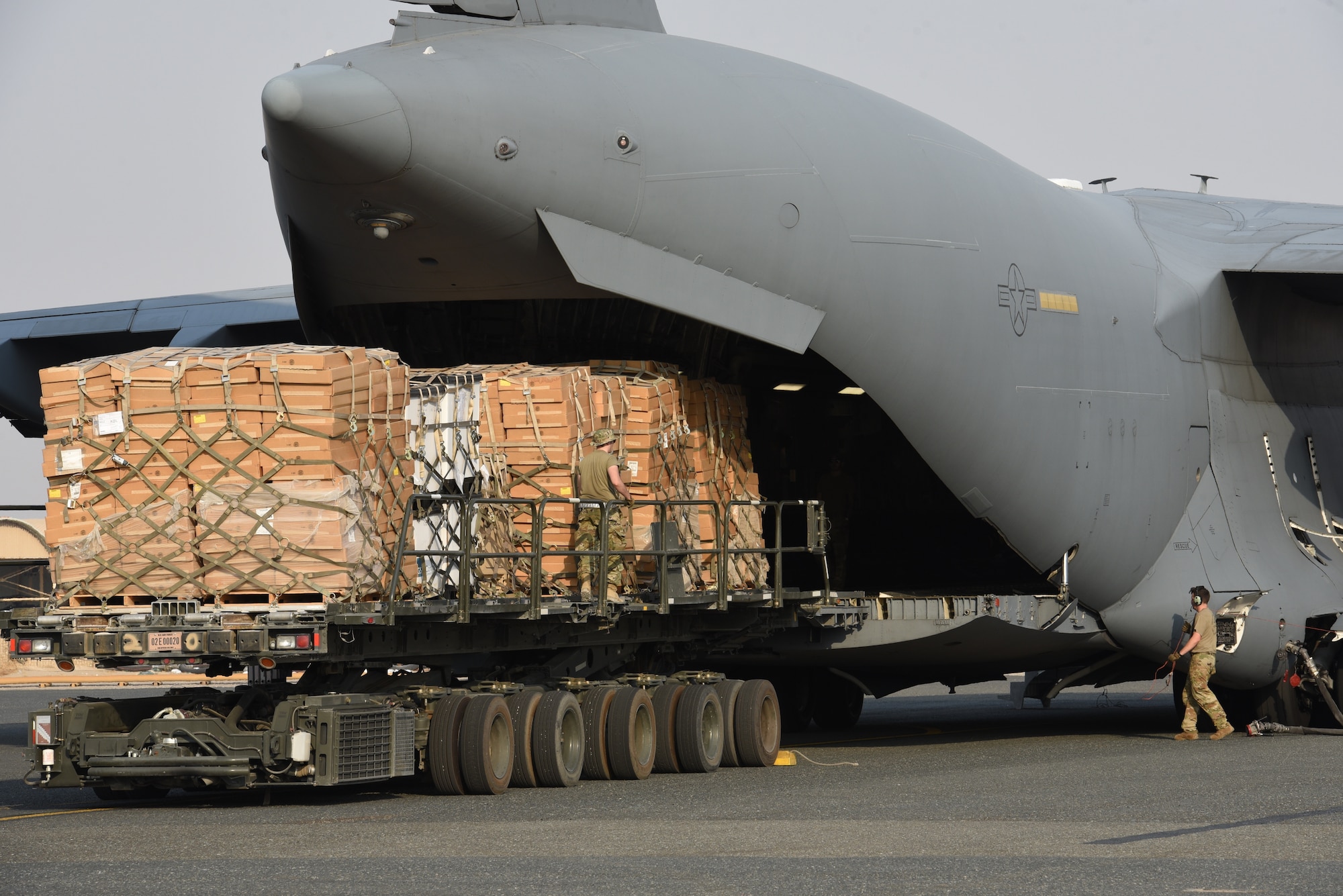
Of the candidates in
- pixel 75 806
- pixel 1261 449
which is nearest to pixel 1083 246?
pixel 1261 449

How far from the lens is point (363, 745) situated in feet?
34.1

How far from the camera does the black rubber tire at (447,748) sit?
11.1 metres

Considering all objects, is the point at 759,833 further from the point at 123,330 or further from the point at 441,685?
the point at 123,330

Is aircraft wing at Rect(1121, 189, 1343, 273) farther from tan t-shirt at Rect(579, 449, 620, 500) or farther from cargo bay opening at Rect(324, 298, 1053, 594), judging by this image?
tan t-shirt at Rect(579, 449, 620, 500)

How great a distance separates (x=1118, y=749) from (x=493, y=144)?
320 inches

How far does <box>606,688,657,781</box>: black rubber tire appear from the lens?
12336mm

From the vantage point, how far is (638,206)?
12.7 meters

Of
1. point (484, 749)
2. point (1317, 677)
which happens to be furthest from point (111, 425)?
point (1317, 677)

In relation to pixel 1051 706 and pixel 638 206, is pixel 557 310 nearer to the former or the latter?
pixel 638 206

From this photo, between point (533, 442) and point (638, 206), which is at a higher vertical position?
point (638, 206)

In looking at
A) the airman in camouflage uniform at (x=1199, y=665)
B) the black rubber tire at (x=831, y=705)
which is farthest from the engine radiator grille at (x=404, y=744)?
the black rubber tire at (x=831, y=705)

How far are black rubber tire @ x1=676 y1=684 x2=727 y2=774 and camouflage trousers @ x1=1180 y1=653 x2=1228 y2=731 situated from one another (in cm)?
548

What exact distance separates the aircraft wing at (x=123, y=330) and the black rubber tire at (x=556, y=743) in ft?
27.5

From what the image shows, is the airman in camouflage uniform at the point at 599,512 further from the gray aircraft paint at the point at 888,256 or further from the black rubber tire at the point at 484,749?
the black rubber tire at the point at 484,749
